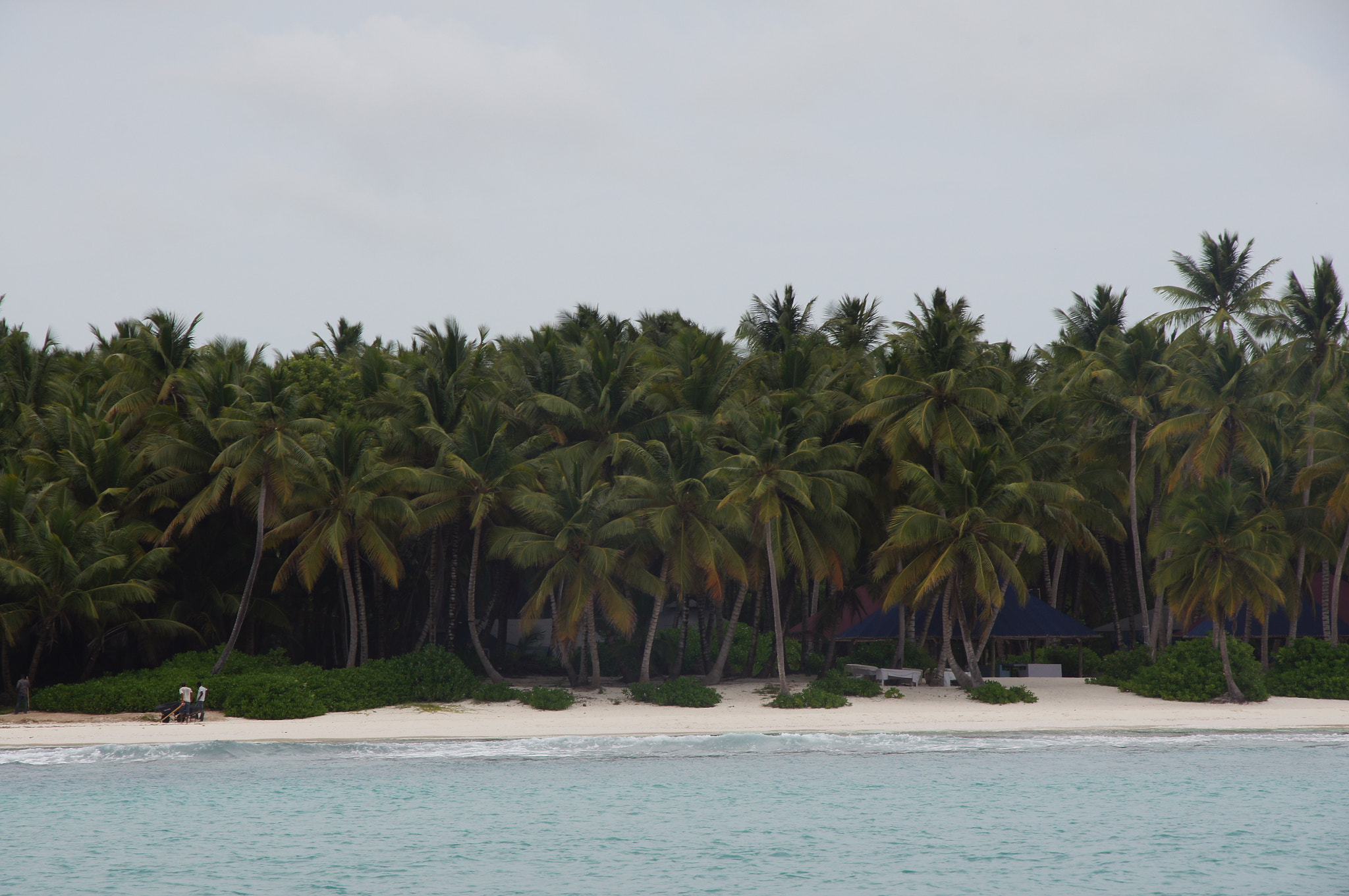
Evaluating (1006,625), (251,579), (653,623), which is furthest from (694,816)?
(1006,625)

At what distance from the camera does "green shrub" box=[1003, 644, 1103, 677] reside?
3628 cm

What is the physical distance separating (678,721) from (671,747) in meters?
2.43

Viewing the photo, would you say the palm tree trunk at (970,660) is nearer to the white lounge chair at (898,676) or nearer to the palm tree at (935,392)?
the white lounge chair at (898,676)

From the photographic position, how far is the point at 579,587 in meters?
26.9

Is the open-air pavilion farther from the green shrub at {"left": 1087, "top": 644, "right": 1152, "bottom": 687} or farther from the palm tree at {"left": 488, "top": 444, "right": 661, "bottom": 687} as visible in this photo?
the palm tree at {"left": 488, "top": 444, "right": 661, "bottom": 687}

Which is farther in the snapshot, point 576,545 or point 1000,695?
point 1000,695

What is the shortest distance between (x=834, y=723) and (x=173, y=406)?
19.5 m

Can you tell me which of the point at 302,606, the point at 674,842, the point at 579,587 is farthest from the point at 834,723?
the point at 302,606

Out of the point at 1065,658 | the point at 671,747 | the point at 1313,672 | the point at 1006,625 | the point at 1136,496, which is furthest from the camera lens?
the point at 1065,658

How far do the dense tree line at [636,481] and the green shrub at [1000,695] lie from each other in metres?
1.39

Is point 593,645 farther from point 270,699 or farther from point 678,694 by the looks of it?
point 270,699

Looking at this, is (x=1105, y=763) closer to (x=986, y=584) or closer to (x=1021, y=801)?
(x=1021, y=801)

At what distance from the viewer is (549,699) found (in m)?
27.0

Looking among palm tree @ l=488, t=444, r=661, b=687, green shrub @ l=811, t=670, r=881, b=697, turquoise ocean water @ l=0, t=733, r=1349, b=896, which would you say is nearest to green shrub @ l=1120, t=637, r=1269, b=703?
turquoise ocean water @ l=0, t=733, r=1349, b=896
